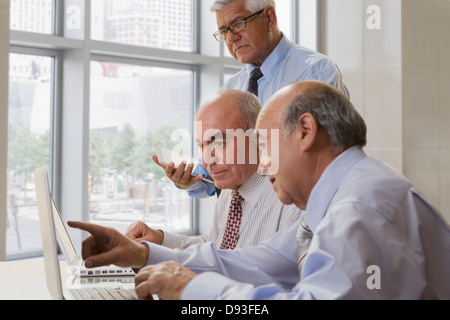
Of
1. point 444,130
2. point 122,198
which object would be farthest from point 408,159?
point 122,198

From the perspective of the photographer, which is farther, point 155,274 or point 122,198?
point 122,198

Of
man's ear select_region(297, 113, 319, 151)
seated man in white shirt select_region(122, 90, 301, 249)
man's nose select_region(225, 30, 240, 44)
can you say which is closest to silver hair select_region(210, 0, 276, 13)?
man's nose select_region(225, 30, 240, 44)

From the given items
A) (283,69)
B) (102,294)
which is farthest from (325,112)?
(283,69)

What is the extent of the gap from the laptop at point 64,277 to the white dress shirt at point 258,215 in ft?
A: 1.26

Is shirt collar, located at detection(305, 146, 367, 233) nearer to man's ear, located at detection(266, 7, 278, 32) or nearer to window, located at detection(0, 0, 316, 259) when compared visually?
man's ear, located at detection(266, 7, 278, 32)

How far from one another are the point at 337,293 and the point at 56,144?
3.04 metres

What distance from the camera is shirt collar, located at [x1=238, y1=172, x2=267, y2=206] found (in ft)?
5.77

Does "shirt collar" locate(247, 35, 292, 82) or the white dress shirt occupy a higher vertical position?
"shirt collar" locate(247, 35, 292, 82)

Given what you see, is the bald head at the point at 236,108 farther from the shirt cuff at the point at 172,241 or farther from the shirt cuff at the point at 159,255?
the shirt cuff at the point at 159,255

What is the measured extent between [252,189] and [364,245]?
34.6 inches

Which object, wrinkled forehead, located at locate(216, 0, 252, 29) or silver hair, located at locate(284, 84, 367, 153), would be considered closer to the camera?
silver hair, located at locate(284, 84, 367, 153)

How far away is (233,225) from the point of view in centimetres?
177

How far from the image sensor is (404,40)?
13.6ft
